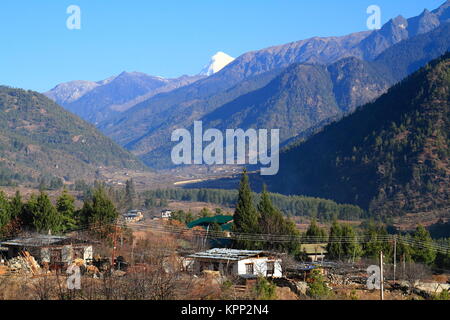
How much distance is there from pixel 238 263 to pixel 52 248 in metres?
12.2

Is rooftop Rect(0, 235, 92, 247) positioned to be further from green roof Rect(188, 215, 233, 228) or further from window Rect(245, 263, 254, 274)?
green roof Rect(188, 215, 233, 228)

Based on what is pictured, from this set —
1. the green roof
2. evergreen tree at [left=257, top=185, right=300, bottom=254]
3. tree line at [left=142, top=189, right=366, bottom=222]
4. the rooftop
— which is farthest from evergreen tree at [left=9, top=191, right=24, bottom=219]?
tree line at [left=142, top=189, right=366, bottom=222]

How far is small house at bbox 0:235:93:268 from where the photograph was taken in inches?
1609

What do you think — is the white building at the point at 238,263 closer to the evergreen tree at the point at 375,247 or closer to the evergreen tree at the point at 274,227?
the evergreen tree at the point at 274,227

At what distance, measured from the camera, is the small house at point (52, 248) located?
4088 centimetres

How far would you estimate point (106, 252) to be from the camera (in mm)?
45406

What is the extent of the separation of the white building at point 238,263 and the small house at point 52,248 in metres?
8.20

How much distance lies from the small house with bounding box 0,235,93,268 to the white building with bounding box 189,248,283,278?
820cm

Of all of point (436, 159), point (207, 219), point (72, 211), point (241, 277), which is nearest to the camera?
point (241, 277)

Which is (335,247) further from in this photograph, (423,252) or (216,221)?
(216,221)

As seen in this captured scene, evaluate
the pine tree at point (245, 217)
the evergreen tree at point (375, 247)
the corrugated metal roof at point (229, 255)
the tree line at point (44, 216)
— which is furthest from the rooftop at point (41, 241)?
the evergreen tree at point (375, 247)
